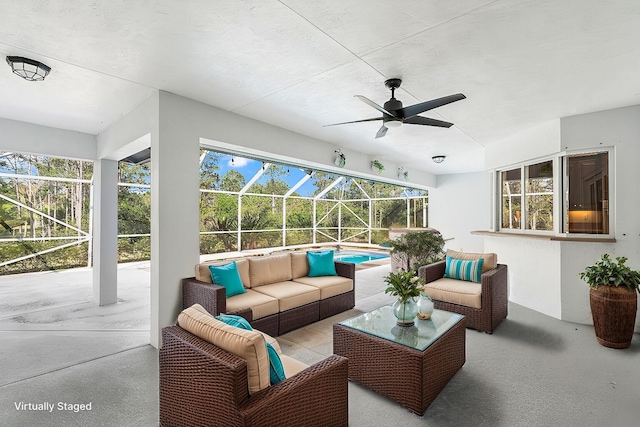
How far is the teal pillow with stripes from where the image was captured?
420cm

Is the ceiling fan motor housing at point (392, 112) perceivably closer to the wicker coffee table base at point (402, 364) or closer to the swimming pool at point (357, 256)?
the wicker coffee table base at point (402, 364)

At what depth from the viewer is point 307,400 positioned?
1652 millimetres

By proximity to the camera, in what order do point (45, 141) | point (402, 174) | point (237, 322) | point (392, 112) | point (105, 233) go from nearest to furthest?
point (237, 322) → point (392, 112) → point (45, 141) → point (105, 233) → point (402, 174)

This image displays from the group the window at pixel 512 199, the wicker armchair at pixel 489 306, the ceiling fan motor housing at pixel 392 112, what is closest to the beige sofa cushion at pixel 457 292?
the wicker armchair at pixel 489 306

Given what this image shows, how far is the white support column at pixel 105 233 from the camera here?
15.5ft

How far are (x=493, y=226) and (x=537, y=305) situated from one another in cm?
156

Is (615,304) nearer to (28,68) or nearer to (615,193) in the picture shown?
(615,193)

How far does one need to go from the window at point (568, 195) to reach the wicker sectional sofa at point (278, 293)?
2.97m

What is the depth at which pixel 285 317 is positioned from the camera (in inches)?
142

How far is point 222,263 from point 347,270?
186 centimetres

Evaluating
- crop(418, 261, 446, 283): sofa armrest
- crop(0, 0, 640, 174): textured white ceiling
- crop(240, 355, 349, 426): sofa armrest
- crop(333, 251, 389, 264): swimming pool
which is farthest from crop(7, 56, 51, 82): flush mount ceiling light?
crop(333, 251, 389, 264): swimming pool

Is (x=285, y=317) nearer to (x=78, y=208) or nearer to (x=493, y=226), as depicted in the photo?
(x=493, y=226)

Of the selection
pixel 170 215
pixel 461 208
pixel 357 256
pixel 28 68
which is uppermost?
pixel 28 68

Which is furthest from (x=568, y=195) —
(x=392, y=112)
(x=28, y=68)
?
(x=28, y=68)
